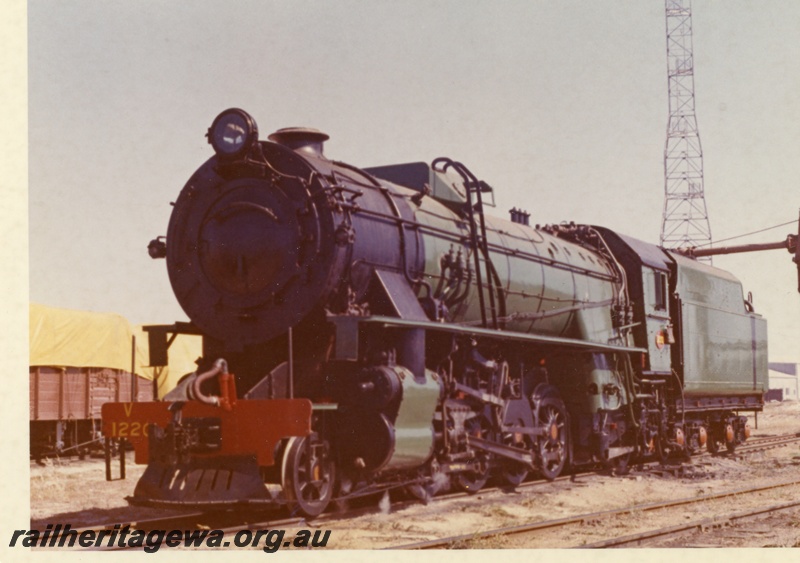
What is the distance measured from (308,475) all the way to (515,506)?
3.15 metres

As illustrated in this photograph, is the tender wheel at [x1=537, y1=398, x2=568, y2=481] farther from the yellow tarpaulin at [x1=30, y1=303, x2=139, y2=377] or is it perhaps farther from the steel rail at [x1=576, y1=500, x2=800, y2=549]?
the yellow tarpaulin at [x1=30, y1=303, x2=139, y2=377]

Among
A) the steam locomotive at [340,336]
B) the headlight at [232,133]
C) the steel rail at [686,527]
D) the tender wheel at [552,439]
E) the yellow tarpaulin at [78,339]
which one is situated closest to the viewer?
the steel rail at [686,527]

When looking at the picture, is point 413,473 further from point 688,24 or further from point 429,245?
point 688,24

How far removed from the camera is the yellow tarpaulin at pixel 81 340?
1905cm

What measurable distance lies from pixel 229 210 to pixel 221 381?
1.95 meters

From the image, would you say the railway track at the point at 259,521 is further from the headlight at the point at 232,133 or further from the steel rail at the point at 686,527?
the headlight at the point at 232,133

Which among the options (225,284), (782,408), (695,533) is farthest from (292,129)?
(782,408)

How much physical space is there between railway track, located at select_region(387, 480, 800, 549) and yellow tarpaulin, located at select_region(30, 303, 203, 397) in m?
10.4

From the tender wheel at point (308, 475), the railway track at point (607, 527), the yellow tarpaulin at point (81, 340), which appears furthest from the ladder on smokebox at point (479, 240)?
the yellow tarpaulin at point (81, 340)

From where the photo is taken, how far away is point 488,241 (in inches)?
488

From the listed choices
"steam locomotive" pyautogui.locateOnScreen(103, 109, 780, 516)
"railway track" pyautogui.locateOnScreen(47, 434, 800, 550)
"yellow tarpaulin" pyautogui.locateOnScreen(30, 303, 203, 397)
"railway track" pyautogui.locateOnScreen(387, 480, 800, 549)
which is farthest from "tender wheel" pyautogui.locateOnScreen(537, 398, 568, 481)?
→ "yellow tarpaulin" pyautogui.locateOnScreen(30, 303, 203, 397)

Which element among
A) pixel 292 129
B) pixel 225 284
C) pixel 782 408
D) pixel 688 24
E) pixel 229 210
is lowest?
pixel 782 408

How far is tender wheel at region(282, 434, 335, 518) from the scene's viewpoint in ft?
29.9

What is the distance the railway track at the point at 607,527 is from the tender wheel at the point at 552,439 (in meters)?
2.14
